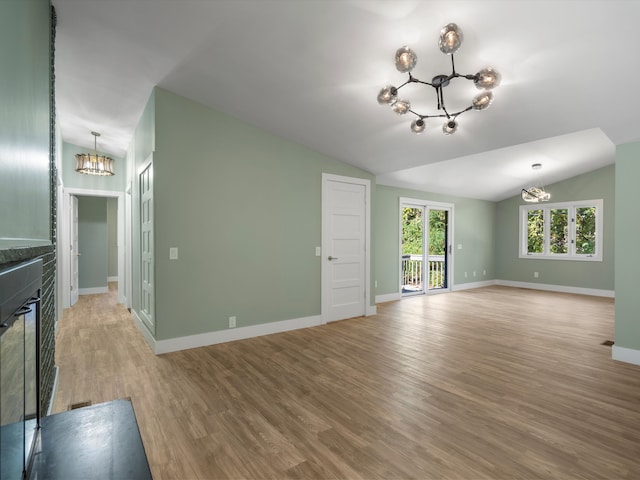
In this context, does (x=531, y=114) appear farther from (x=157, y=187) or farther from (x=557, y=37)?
(x=157, y=187)

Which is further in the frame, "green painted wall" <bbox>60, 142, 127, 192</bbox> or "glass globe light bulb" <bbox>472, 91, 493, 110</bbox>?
"green painted wall" <bbox>60, 142, 127, 192</bbox>

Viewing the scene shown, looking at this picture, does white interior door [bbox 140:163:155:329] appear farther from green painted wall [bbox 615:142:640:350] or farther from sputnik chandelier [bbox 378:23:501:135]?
green painted wall [bbox 615:142:640:350]

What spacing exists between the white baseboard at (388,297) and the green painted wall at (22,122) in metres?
5.67

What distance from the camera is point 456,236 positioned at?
8320 millimetres

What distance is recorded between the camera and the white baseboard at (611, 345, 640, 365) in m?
3.32

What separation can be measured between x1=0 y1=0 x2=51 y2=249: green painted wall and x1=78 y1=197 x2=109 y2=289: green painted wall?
6.37 metres

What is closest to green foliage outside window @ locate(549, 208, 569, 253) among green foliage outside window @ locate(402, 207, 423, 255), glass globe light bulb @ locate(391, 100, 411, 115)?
green foliage outside window @ locate(402, 207, 423, 255)

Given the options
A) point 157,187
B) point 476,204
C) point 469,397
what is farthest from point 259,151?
point 476,204

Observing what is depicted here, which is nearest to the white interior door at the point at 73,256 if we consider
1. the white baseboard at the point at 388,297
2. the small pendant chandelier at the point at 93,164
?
the small pendant chandelier at the point at 93,164

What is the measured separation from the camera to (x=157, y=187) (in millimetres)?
3543

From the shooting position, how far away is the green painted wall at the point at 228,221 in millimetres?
3602

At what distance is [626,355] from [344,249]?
11.4ft

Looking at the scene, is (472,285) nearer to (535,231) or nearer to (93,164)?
(535,231)

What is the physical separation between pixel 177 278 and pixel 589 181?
8972 millimetres
